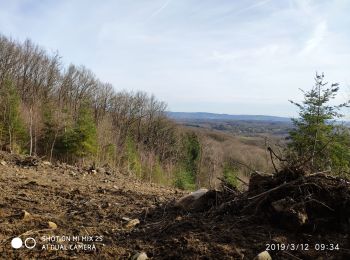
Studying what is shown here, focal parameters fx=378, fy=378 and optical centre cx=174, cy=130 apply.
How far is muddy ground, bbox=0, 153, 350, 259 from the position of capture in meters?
3.89

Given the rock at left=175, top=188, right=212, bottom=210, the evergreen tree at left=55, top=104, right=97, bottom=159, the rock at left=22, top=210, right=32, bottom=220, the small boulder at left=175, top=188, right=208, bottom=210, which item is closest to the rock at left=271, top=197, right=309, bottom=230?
the rock at left=175, top=188, right=212, bottom=210

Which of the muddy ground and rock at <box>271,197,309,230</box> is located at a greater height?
rock at <box>271,197,309,230</box>

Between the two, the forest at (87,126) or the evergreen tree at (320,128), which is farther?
the forest at (87,126)

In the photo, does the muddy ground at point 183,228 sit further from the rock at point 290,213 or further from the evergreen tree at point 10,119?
the evergreen tree at point 10,119

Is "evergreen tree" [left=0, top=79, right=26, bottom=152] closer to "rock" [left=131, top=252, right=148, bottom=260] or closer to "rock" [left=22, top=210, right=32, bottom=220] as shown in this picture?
"rock" [left=22, top=210, right=32, bottom=220]

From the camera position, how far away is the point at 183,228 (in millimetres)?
4430

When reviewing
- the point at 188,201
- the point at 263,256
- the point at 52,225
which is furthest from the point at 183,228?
the point at 52,225

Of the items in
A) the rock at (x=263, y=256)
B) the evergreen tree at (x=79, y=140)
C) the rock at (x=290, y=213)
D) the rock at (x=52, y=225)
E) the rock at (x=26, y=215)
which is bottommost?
the evergreen tree at (x=79, y=140)

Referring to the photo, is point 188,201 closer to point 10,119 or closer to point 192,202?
point 192,202

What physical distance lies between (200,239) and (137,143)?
50766 millimetres

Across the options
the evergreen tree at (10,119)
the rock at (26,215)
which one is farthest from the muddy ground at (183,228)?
the evergreen tree at (10,119)

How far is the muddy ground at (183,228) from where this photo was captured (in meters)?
3.89

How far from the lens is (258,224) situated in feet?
14.5

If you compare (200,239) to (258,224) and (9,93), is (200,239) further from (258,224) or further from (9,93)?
(9,93)
